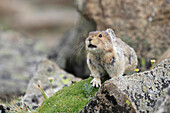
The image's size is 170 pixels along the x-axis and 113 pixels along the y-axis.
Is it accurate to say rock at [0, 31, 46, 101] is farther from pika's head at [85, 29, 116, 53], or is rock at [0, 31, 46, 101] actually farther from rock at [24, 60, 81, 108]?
pika's head at [85, 29, 116, 53]

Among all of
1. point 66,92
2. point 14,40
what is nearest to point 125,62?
point 66,92

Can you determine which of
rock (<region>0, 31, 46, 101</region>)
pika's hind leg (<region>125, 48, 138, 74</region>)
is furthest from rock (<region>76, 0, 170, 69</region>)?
rock (<region>0, 31, 46, 101</region>)

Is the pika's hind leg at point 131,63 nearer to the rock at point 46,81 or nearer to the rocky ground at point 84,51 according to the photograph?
the rocky ground at point 84,51

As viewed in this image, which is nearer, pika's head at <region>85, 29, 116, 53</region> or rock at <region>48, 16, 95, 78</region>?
pika's head at <region>85, 29, 116, 53</region>

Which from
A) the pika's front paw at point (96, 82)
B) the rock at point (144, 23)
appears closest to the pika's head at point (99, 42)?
the pika's front paw at point (96, 82)

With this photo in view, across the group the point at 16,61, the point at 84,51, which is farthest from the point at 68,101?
the point at 16,61
